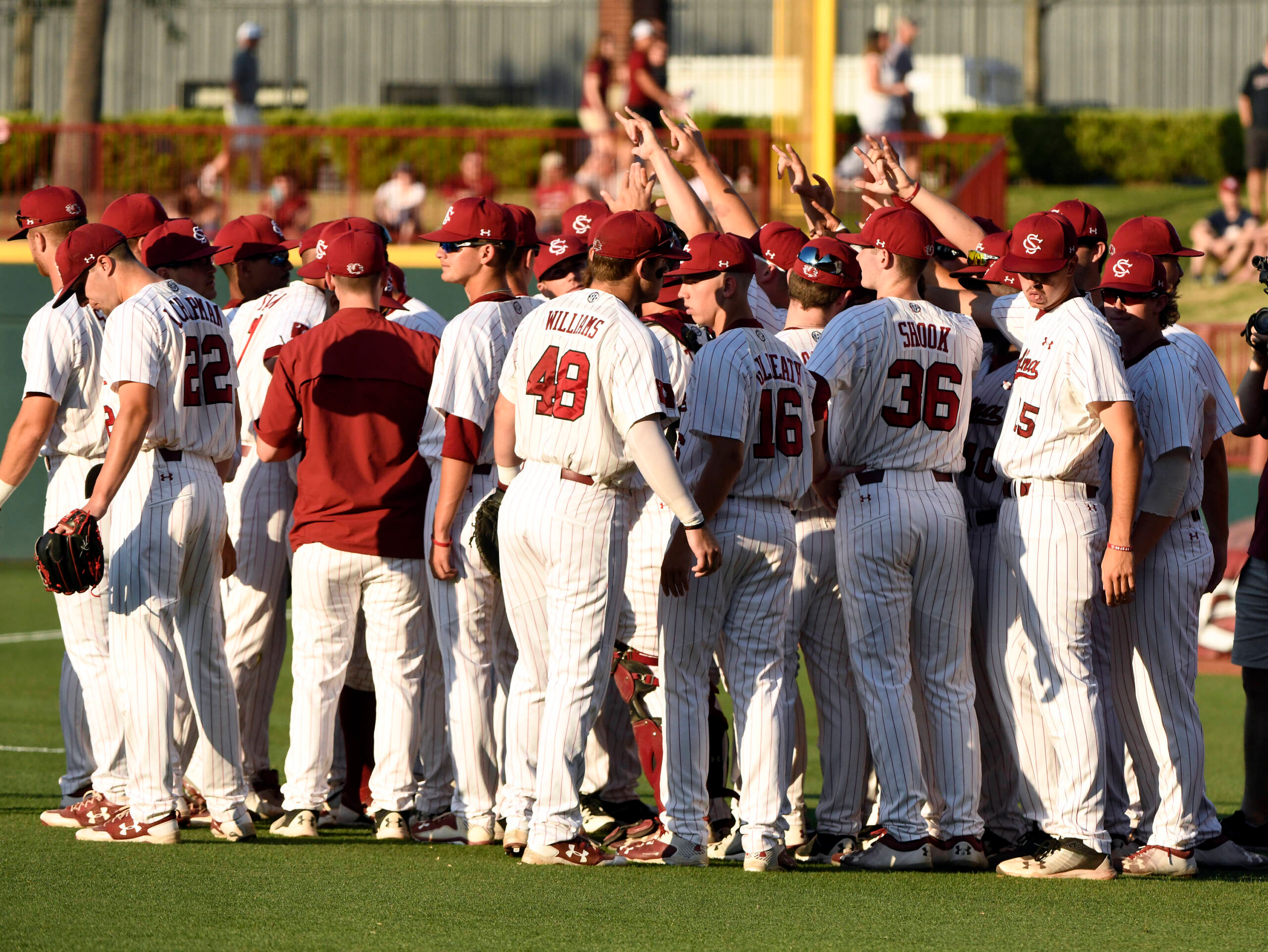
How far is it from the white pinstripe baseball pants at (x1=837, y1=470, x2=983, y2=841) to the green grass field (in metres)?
0.32

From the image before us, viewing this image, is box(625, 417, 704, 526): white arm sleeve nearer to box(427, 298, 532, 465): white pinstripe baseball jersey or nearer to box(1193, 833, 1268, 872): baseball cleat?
box(427, 298, 532, 465): white pinstripe baseball jersey

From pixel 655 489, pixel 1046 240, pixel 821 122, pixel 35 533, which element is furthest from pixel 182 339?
pixel 821 122

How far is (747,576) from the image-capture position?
19.6ft

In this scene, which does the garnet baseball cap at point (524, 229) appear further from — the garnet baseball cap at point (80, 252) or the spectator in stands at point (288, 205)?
the spectator in stands at point (288, 205)

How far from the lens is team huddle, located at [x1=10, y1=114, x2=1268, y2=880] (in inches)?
231

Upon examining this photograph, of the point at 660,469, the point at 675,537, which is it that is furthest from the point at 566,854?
the point at 660,469

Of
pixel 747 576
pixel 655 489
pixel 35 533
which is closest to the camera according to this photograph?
pixel 655 489

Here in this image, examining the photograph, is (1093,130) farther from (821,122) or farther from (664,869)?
(664,869)

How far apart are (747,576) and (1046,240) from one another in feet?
5.29

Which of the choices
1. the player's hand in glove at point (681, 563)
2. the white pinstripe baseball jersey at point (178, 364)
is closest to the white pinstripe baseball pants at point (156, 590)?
the white pinstripe baseball jersey at point (178, 364)

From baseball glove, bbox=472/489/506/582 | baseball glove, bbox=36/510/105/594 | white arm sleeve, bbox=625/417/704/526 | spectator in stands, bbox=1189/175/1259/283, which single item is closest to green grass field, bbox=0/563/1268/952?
baseball glove, bbox=36/510/105/594

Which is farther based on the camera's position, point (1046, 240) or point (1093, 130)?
point (1093, 130)

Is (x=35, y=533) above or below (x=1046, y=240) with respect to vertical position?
below

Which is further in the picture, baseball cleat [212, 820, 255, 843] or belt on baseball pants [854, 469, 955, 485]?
baseball cleat [212, 820, 255, 843]
